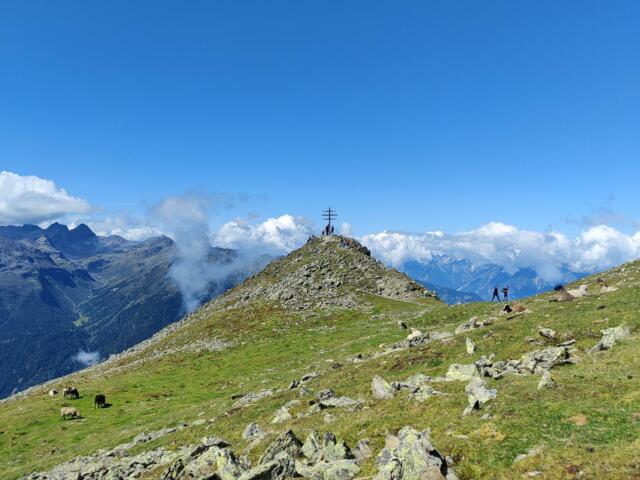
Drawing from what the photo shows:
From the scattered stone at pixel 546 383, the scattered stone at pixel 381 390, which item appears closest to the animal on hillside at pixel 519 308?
the scattered stone at pixel 381 390

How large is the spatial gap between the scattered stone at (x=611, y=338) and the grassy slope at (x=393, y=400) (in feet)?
2.74

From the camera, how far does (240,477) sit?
791 inches

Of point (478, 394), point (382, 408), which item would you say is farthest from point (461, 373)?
point (382, 408)

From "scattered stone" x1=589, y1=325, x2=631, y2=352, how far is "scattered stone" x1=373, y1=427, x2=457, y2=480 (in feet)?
60.2

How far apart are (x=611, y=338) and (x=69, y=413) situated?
2652 inches

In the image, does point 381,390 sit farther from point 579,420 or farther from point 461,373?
point 579,420

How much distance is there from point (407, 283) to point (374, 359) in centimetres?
7644

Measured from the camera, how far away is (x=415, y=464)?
1784 cm

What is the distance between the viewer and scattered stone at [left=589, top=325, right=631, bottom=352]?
30.3m

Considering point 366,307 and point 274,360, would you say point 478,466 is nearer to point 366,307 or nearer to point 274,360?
point 274,360

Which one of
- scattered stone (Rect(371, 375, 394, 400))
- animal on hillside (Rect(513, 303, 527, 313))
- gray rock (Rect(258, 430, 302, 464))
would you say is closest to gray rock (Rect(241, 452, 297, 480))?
gray rock (Rect(258, 430, 302, 464))

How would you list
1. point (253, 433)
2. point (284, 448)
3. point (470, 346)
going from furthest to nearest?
point (470, 346) < point (253, 433) < point (284, 448)

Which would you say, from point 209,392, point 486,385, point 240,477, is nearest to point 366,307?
point 209,392

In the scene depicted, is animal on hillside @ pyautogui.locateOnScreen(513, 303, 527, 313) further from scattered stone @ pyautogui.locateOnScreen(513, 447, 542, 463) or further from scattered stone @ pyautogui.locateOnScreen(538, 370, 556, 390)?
scattered stone @ pyautogui.locateOnScreen(513, 447, 542, 463)
